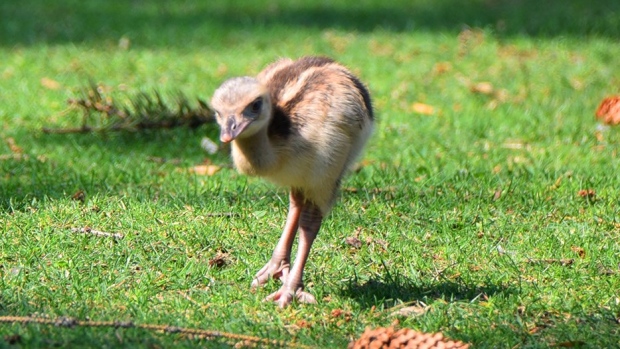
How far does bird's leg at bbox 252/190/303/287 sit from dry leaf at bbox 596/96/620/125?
4370 millimetres

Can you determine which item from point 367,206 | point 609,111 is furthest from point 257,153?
point 609,111

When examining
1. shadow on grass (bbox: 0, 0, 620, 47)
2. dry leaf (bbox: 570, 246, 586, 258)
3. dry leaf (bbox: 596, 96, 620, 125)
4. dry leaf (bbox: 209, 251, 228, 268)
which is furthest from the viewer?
shadow on grass (bbox: 0, 0, 620, 47)

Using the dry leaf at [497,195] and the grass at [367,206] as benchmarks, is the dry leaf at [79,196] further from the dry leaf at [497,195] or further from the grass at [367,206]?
the dry leaf at [497,195]

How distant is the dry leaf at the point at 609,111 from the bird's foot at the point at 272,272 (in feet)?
14.9

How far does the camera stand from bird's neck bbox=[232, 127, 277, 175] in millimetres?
4754

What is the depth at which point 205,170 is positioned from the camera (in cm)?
754

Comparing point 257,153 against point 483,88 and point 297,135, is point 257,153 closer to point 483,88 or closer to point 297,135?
point 297,135

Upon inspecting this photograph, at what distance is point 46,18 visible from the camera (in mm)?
13930

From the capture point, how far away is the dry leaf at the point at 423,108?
31.4 feet

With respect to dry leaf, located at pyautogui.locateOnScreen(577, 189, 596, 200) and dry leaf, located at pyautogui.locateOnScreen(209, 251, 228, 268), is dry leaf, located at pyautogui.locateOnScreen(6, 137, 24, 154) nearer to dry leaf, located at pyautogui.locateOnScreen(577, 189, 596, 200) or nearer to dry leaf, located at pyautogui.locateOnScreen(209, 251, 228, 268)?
dry leaf, located at pyautogui.locateOnScreen(209, 251, 228, 268)

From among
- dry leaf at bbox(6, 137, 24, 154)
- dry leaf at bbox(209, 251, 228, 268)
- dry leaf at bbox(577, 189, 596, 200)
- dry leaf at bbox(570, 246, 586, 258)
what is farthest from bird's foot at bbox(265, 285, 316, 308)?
dry leaf at bbox(6, 137, 24, 154)

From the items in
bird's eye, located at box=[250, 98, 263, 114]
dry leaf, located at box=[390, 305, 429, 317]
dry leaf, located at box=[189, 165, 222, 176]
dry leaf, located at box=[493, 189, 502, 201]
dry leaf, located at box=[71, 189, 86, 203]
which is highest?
bird's eye, located at box=[250, 98, 263, 114]

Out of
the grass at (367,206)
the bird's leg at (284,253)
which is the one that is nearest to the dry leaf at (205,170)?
the grass at (367,206)

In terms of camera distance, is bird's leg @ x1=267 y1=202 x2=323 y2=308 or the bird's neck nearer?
the bird's neck
